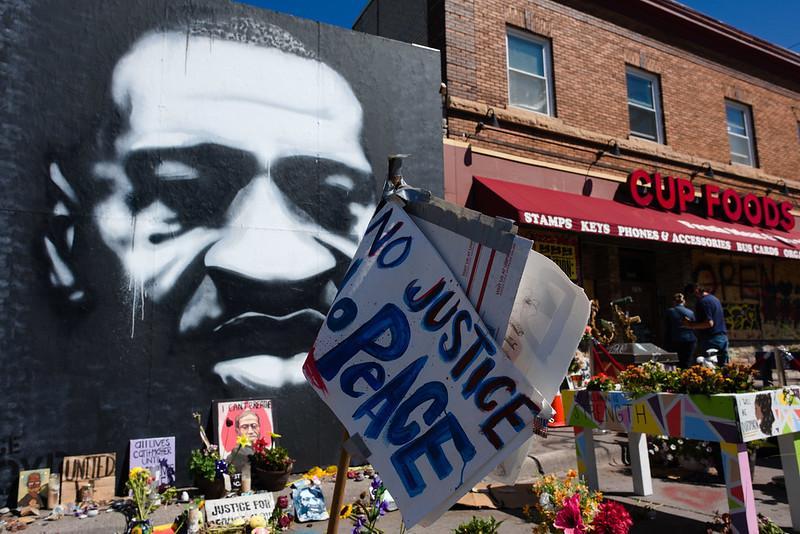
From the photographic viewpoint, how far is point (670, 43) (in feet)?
39.7

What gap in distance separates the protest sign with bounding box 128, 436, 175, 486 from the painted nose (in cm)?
191

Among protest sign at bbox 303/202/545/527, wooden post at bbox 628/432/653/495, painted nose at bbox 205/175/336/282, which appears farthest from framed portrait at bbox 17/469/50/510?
wooden post at bbox 628/432/653/495

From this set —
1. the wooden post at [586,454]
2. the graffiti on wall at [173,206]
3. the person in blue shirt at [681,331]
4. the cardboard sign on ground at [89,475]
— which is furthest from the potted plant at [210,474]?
the person in blue shirt at [681,331]

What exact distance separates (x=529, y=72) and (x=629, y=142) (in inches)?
101

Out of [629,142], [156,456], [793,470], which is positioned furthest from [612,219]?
[156,456]

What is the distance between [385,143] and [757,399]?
514 centimetres

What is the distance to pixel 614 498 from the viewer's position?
516cm

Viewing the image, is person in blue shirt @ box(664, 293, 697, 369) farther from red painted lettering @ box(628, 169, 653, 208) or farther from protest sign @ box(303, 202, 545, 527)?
protest sign @ box(303, 202, 545, 527)

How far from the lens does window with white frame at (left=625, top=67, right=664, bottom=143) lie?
1157 centimetres

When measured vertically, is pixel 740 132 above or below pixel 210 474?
above

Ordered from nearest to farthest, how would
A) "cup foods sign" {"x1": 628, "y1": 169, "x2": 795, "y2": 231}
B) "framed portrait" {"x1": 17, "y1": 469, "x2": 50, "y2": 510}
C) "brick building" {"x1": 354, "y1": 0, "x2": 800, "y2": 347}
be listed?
"framed portrait" {"x1": 17, "y1": 469, "x2": 50, "y2": 510}, "brick building" {"x1": 354, "y1": 0, "x2": 800, "y2": 347}, "cup foods sign" {"x1": 628, "y1": 169, "x2": 795, "y2": 231}

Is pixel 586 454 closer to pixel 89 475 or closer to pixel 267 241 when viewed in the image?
pixel 267 241

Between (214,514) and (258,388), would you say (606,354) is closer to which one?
(258,388)

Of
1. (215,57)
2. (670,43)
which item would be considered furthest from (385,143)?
(670,43)
